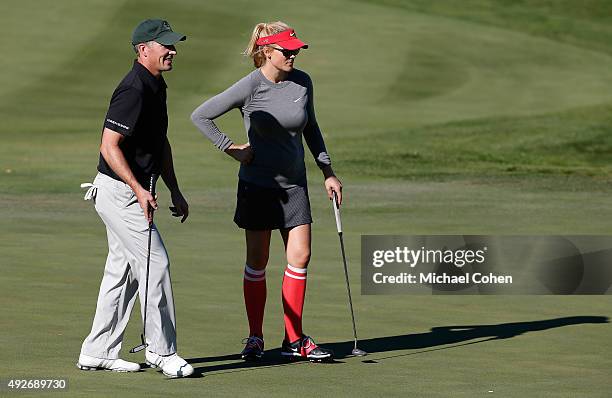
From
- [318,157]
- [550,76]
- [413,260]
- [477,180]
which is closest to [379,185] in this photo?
[477,180]

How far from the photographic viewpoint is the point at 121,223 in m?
8.86

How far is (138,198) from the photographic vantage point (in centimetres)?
864

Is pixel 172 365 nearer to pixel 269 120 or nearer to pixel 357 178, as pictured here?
pixel 269 120

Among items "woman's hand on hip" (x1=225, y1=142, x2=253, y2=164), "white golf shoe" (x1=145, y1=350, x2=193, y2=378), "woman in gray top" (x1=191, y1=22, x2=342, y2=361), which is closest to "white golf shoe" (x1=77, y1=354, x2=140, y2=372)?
"white golf shoe" (x1=145, y1=350, x2=193, y2=378)

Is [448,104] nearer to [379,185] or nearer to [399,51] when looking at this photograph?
[399,51]

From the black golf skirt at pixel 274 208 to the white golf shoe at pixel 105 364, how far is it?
1225 millimetres

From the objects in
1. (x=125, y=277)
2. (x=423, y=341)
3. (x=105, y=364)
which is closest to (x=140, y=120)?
(x=125, y=277)

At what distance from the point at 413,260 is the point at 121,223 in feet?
19.3

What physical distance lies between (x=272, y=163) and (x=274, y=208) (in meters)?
0.27

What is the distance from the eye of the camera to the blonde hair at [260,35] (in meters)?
9.53

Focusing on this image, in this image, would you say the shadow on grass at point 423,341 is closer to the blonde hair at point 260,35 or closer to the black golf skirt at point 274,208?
the black golf skirt at point 274,208

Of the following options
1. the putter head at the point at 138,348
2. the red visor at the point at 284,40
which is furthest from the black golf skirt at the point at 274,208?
the putter head at the point at 138,348

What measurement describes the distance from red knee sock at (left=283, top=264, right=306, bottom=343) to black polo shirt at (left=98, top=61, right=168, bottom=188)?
4.06ft

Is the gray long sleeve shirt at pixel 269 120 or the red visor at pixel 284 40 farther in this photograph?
the gray long sleeve shirt at pixel 269 120
